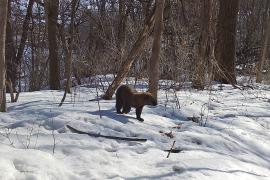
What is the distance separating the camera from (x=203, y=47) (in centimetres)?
1218

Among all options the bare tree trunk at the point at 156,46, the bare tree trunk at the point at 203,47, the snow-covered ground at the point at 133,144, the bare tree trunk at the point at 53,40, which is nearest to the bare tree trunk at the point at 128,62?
the bare tree trunk at the point at 156,46

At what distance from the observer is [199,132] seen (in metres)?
7.25

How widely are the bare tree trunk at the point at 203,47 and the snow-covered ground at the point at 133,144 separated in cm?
261

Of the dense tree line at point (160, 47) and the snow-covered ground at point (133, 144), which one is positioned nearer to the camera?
the snow-covered ground at point (133, 144)

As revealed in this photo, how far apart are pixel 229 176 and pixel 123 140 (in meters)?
1.42

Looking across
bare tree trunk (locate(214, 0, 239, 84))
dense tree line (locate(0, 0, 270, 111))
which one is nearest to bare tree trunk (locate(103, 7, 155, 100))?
dense tree line (locate(0, 0, 270, 111))

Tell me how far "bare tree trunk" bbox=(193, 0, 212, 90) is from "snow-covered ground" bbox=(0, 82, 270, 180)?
2615 mm

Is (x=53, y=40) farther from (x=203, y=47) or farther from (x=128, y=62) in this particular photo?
(x=128, y=62)

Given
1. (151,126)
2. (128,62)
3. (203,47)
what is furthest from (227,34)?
(151,126)

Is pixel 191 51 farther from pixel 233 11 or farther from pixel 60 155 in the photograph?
pixel 60 155

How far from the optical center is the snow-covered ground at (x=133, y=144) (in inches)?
193

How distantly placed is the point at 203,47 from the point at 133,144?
6630 millimetres

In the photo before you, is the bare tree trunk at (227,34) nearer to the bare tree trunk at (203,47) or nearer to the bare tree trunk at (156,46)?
the bare tree trunk at (203,47)

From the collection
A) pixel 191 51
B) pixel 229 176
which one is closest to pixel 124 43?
pixel 191 51
